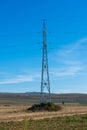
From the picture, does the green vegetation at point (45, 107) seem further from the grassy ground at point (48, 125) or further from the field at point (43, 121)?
the grassy ground at point (48, 125)

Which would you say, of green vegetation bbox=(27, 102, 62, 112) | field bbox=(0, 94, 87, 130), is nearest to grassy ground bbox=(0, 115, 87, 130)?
field bbox=(0, 94, 87, 130)

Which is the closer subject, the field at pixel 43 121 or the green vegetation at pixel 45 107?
the field at pixel 43 121

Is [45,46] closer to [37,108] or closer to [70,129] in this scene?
[37,108]

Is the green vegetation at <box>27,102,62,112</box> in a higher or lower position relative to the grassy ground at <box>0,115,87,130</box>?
higher

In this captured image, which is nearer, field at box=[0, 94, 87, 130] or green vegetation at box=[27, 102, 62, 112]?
field at box=[0, 94, 87, 130]

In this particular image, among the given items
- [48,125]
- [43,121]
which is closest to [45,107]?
[43,121]

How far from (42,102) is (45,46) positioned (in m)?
7.90

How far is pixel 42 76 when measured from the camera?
1859 inches

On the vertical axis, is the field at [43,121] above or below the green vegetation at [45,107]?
below

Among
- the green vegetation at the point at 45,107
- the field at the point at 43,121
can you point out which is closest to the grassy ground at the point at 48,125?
the field at the point at 43,121

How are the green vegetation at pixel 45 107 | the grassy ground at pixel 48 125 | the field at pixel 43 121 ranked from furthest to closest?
the green vegetation at pixel 45 107 < the field at pixel 43 121 < the grassy ground at pixel 48 125

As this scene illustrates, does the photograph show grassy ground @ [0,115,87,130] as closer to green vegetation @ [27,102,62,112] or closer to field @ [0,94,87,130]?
field @ [0,94,87,130]

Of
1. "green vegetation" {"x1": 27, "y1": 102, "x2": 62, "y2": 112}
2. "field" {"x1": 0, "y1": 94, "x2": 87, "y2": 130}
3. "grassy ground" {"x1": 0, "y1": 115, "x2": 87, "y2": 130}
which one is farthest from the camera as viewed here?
"green vegetation" {"x1": 27, "y1": 102, "x2": 62, "y2": 112}

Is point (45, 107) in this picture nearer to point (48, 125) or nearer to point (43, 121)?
point (43, 121)
